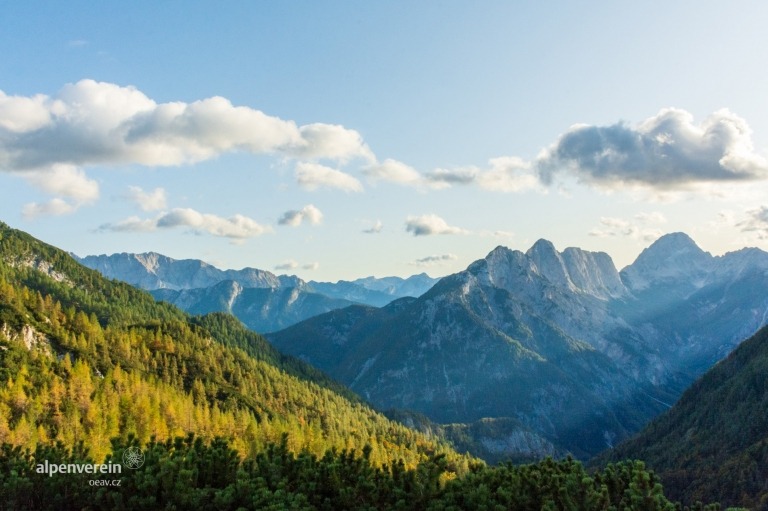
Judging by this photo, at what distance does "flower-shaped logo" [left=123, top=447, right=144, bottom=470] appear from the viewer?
52.0 metres

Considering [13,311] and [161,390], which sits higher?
[13,311]

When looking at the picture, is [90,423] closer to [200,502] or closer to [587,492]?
[200,502]

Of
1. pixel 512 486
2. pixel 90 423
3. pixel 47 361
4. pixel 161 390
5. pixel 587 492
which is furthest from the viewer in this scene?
pixel 161 390

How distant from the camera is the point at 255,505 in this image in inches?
1823

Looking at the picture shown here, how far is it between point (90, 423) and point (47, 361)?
59294 mm

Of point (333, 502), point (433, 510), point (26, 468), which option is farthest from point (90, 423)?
point (433, 510)

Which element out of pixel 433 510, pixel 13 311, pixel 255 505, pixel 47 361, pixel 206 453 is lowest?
pixel 433 510

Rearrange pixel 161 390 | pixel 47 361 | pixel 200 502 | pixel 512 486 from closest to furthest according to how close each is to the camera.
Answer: pixel 200 502, pixel 512 486, pixel 47 361, pixel 161 390

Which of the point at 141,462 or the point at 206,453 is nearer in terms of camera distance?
the point at 141,462

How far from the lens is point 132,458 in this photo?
52781 millimetres

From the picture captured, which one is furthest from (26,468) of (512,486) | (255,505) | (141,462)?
(512,486)

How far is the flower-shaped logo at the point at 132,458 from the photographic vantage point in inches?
2046

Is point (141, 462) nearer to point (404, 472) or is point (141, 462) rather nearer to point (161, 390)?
point (404, 472)

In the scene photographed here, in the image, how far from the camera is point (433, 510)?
50.3 metres
